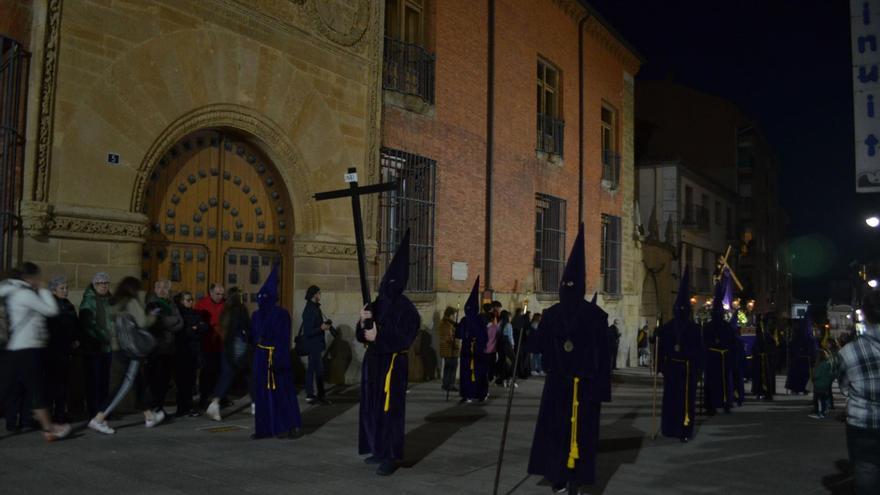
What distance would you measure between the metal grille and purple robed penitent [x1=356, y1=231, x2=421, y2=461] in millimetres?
4327

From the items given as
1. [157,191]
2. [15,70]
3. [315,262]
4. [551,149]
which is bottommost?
[315,262]

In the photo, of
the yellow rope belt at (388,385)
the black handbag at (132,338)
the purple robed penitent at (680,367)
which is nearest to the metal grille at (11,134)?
the black handbag at (132,338)

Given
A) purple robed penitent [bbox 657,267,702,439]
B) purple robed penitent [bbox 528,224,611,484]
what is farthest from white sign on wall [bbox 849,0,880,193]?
purple robed penitent [bbox 528,224,611,484]

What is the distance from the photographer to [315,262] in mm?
12195

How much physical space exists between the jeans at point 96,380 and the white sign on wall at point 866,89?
9304 millimetres

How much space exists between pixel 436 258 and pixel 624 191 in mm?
11852

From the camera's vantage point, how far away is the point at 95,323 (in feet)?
27.3

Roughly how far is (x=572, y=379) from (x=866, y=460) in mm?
2358

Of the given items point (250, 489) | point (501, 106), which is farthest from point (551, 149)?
point (250, 489)

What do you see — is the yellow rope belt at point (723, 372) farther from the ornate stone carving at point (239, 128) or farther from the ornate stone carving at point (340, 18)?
the ornate stone carving at point (340, 18)

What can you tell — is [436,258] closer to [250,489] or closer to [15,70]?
[15,70]

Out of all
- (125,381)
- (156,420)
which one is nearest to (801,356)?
(156,420)

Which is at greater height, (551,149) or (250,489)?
(551,149)

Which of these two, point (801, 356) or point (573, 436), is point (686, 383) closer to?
point (573, 436)
